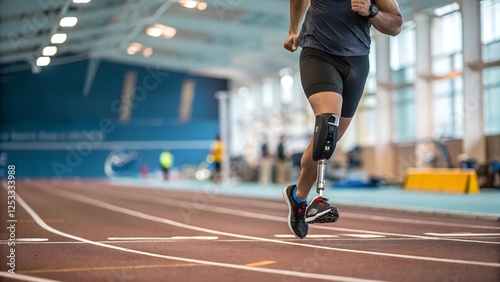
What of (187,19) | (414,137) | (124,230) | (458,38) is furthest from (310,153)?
(187,19)

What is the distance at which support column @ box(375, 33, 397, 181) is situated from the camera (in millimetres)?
31938

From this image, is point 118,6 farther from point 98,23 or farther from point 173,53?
point 173,53

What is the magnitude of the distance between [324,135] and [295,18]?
50.4 inches

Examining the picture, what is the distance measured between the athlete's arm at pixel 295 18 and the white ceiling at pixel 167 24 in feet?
34.6

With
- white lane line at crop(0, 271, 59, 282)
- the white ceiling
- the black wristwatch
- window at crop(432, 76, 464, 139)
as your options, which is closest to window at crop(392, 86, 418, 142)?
window at crop(432, 76, 464, 139)

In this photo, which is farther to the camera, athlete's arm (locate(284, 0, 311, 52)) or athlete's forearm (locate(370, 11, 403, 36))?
athlete's arm (locate(284, 0, 311, 52))

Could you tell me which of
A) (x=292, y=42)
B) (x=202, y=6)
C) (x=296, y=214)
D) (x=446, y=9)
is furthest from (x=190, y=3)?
(x=296, y=214)

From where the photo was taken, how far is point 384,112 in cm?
3231

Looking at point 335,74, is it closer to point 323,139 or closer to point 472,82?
point 323,139

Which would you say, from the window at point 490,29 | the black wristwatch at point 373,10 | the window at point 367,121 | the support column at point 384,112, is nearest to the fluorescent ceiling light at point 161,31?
the window at point 367,121

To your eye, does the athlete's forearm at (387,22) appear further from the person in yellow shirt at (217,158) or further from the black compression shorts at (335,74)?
the person in yellow shirt at (217,158)

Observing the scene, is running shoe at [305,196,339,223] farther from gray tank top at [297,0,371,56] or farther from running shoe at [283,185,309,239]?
gray tank top at [297,0,371,56]

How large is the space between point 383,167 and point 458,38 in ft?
23.2

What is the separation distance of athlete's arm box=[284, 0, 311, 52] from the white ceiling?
10535 millimetres
